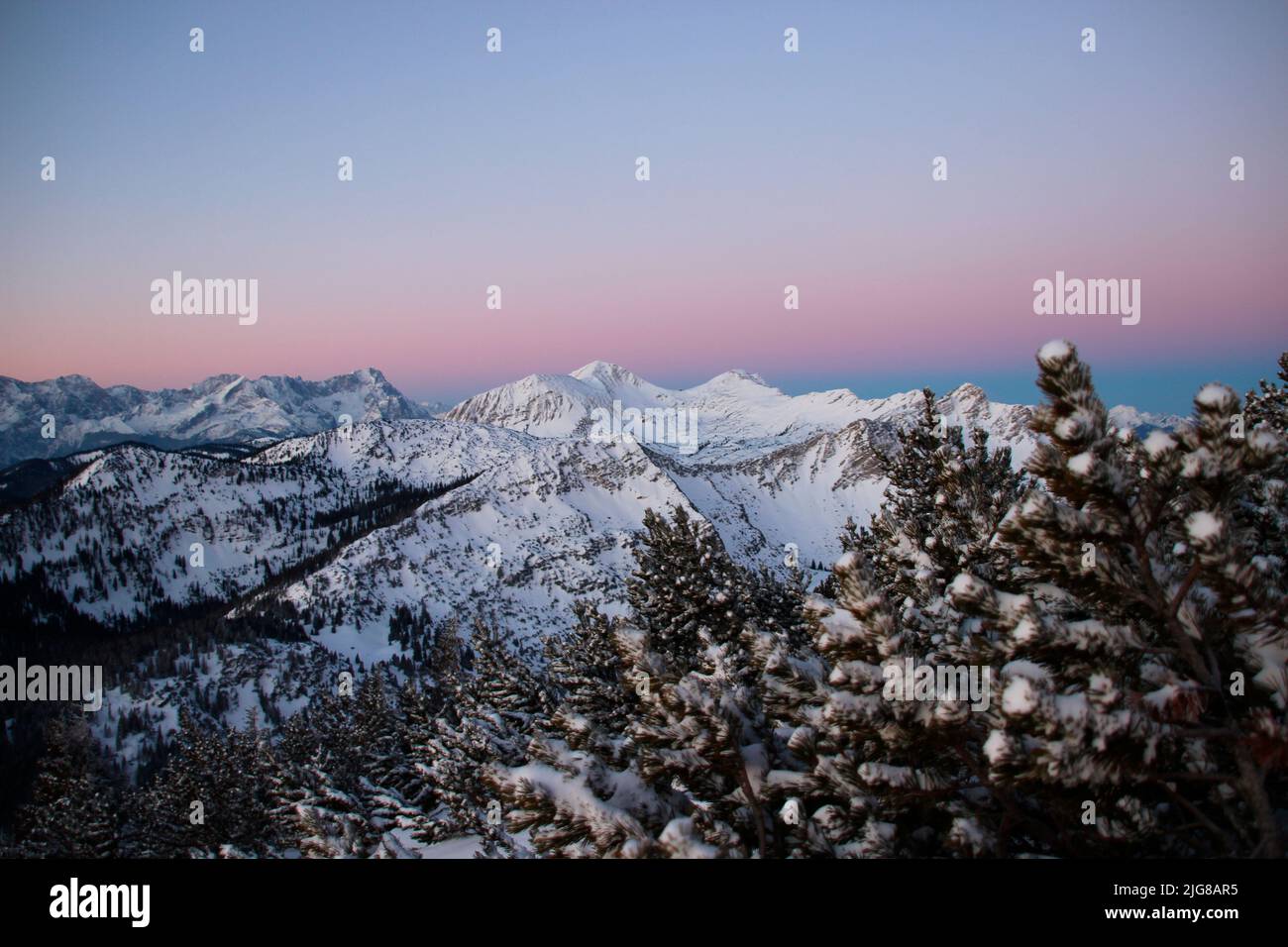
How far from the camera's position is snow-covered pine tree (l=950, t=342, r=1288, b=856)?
Result: 3.03m

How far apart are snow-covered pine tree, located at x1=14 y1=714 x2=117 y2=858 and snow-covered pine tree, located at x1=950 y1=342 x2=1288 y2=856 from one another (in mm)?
43454

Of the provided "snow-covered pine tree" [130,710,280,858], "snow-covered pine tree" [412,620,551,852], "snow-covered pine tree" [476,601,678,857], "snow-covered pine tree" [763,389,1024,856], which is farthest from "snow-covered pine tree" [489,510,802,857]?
"snow-covered pine tree" [130,710,280,858]

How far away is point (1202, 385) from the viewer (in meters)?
3.45

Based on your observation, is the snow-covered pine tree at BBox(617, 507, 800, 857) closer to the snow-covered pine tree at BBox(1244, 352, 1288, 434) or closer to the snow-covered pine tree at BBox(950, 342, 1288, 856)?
the snow-covered pine tree at BBox(950, 342, 1288, 856)

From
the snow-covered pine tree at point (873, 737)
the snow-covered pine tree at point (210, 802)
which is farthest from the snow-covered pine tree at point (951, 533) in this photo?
the snow-covered pine tree at point (210, 802)

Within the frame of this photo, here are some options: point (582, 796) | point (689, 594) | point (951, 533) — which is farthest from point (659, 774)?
point (689, 594)

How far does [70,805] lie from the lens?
32.8 m

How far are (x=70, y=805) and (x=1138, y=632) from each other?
155 ft

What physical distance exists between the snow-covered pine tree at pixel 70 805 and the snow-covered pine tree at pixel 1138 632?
143 feet

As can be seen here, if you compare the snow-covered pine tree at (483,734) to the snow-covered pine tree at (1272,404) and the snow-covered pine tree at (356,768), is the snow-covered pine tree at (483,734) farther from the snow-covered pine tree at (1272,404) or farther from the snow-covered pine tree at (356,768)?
the snow-covered pine tree at (1272,404)
